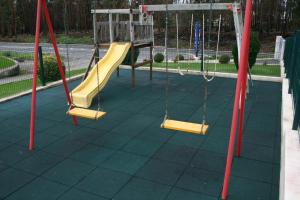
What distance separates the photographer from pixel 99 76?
8.12 meters

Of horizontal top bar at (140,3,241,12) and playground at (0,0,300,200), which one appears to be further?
horizontal top bar at (140,3,241,12)

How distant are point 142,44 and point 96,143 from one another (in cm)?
511

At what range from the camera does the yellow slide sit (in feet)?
24.1

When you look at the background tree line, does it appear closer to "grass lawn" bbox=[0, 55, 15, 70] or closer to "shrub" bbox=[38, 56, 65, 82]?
"grass lawn" bbox=[0, 55, 15, 70]

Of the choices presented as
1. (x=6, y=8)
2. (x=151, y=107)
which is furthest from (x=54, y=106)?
(x=6, y=8)

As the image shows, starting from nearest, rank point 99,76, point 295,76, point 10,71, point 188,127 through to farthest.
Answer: point 188,127, point 295,76, point 99,76, point 10,71

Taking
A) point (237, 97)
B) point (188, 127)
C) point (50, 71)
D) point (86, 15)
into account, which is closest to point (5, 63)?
point (50, 71)

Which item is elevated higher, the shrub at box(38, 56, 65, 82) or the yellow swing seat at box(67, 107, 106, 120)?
the shrub at box(38, 56, 65, 82)

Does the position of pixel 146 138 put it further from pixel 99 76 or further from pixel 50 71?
pixel 50 71

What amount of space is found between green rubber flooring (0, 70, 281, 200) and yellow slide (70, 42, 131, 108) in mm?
468

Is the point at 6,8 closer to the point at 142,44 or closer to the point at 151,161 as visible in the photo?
the point at 142,44

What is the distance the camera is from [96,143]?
212 inches

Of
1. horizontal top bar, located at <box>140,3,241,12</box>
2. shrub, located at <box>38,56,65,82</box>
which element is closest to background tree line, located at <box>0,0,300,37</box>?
horizontal top bar, located at <box>140,3,241,12</box>

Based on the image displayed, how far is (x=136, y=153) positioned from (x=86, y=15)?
41909 mm
